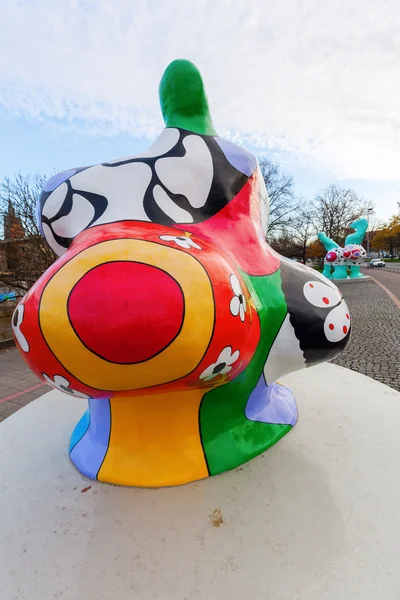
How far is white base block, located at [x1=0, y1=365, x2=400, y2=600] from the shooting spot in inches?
56.7

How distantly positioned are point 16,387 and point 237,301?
5524 mm

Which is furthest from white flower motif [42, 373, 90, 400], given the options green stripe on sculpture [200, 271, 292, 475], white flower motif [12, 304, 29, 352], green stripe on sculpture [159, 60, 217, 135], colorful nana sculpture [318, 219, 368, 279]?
colorful nana sculpture [318, 219, 368, 279]

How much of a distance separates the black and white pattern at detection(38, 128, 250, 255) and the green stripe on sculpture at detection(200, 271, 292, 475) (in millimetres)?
544

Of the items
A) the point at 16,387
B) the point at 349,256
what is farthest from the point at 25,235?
the point at 349,256

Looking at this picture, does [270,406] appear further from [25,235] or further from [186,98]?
[25,235]

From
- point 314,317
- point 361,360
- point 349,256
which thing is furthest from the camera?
point 349,256

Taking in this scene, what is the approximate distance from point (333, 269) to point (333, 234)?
11448mm

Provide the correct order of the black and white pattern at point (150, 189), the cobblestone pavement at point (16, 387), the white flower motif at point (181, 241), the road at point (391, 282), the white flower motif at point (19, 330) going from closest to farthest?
1. the white flower motif at point (19, 330)
2. the white flower motif at point (181, 241)
3. the black and white pattern at point (150, 189)
4. the cobblestone pavement at point (16, 387)
5. the road at point (391, 282)

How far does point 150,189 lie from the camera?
5.98 feet

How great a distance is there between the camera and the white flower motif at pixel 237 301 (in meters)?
1.34

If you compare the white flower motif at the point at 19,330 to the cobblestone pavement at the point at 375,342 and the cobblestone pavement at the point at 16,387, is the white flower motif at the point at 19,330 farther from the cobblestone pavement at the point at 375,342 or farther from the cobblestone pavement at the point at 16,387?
the cobblestone pavement at the point at 375,342

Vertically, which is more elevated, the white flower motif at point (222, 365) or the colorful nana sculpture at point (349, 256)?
the white flower motif at point (222, 365)

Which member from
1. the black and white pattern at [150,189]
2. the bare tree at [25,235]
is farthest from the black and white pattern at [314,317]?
the bare tree at [25,235]

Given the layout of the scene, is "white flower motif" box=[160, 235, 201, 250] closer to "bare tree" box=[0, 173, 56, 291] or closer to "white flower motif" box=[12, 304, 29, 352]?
"white flower motif" box=[12, 304, 29, 352]
